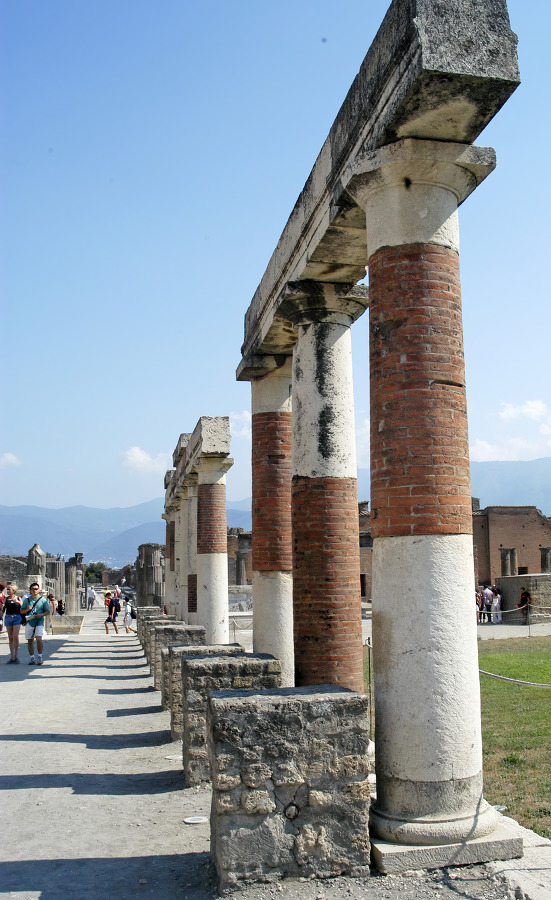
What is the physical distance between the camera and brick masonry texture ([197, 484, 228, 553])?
45.2ft

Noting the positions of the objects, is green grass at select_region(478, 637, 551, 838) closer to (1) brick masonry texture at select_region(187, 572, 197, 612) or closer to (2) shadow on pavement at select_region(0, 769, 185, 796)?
(2) shadow on pavement at select_region(0, 769, 185, 796)

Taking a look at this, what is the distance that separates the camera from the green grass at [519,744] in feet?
20.3

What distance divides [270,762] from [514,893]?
142 cm

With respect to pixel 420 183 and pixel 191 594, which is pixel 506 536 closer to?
pixel 191 594

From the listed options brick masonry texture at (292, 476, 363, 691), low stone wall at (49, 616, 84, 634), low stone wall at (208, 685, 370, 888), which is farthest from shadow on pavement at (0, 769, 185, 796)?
low stone wall at (49, 616, 84, 634)

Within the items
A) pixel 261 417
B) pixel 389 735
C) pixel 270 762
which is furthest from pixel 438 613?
pixel 261 417

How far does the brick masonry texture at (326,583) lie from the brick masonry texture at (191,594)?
9.70 metres

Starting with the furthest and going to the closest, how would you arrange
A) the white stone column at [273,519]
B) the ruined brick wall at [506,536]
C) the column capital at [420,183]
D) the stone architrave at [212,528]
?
the ruined brick wall at [506,536] → the stone architrave at [212,528] → the white stone column at [273,519] → the column capital at [420,183]

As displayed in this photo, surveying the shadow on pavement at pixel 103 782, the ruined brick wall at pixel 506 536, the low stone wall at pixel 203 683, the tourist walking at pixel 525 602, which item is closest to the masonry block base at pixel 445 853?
the low stone wall at pixel 203 683

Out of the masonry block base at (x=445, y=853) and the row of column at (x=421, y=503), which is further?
the row of column at (x=421, y=503)

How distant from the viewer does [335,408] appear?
267 inches

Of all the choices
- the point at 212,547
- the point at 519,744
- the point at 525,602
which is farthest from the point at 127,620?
the point at 519,744

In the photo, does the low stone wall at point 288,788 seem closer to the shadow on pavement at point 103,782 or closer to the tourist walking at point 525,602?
the shadow on pavement at point 103,782

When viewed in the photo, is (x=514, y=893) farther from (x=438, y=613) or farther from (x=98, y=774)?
(x=98, y=774)
